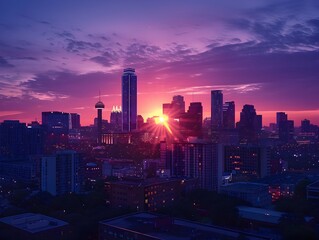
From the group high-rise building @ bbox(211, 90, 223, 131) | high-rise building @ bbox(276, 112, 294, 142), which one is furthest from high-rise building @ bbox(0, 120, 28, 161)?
high-rise building @ bbox(276, 112, 294, 142)

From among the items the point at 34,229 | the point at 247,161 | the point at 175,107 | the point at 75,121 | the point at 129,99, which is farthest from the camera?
the point at 129,99

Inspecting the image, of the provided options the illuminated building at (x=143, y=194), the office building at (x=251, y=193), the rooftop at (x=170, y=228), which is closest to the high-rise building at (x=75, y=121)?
the illuminated building at (x=143, y=194)

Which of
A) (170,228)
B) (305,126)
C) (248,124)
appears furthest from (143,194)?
(305,126)

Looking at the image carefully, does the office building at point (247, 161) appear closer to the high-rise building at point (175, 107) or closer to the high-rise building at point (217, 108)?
the high-rise building at point (175, 107)

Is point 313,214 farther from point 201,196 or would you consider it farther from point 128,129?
point 128,129

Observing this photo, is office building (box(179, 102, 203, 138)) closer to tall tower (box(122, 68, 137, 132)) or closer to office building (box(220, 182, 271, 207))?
office building (box(220, 182, 271, 207))

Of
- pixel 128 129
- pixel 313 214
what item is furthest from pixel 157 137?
pixel 313 214

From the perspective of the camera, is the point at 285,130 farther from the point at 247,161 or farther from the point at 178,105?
the point at 247,161
